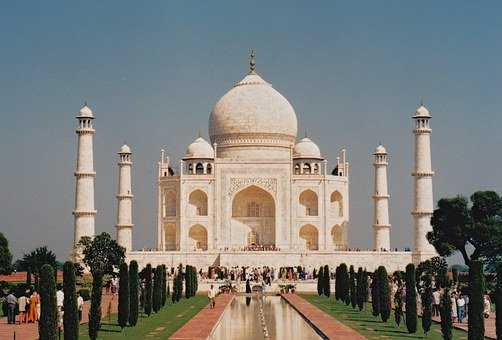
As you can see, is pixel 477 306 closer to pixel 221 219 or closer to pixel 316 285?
pixel 316 285

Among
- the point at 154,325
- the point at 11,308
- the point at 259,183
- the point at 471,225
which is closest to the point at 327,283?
the point at 471,225

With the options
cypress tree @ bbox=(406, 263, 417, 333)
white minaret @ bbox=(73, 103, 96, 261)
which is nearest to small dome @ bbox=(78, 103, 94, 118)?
white minaret @ bbox=(73, 103, 96, 261)

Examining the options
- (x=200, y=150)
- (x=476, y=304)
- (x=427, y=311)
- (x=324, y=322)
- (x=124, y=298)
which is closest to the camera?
(x=476, y=304)

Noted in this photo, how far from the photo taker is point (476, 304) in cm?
1369

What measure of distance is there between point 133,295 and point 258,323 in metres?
2.30

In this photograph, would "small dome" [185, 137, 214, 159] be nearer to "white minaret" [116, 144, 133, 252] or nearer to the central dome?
the central dome

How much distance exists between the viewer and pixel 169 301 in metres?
25.2

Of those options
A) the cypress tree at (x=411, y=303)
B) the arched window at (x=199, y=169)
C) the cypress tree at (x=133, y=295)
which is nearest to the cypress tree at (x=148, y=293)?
the cypress tree at (x=133, y=295)

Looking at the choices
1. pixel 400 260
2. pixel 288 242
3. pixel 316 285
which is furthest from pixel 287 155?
pixel 316 285

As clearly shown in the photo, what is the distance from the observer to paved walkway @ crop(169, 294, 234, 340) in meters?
15.1

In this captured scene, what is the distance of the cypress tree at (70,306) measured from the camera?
1370 centimetres

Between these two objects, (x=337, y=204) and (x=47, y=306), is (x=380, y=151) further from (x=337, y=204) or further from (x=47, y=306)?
(x=47, y=306)

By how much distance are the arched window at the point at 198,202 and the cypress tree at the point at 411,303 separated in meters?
21.5

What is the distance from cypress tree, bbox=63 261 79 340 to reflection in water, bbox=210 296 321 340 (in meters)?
2.27
